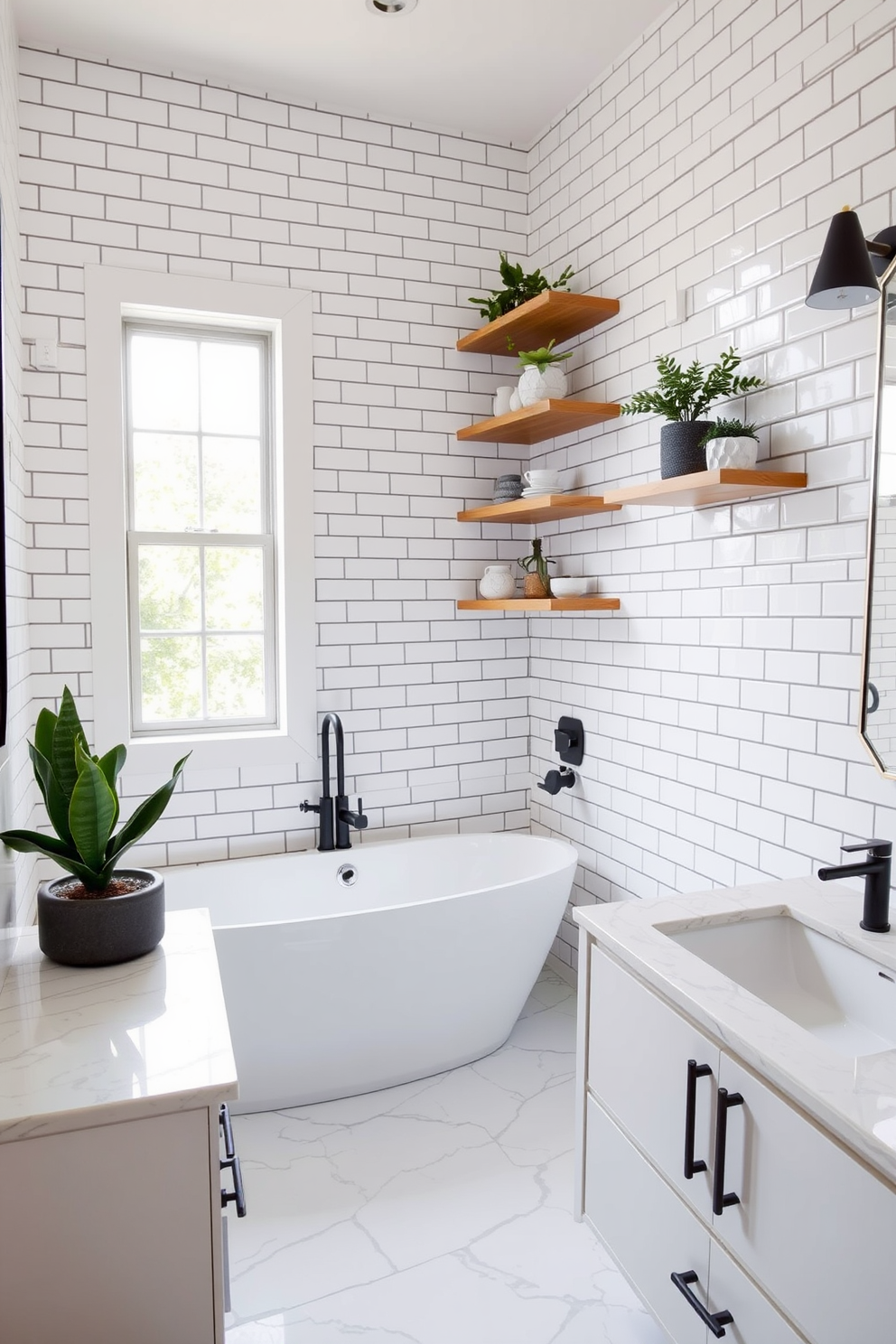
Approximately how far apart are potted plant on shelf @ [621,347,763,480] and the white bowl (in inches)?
31.3

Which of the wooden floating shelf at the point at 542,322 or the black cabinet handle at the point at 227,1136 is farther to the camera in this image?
the wooden floating shelf at the point at 542,322

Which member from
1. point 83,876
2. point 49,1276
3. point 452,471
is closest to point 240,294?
point 452,471

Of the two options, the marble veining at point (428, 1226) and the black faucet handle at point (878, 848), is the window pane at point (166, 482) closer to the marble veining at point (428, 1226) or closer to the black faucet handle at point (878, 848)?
the marble veining at point (428, 1226)

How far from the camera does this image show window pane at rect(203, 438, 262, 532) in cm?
341

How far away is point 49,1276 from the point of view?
121cm

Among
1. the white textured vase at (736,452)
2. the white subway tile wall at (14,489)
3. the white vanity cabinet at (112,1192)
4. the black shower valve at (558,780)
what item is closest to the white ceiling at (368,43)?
the white subway tile wall at (14,489)

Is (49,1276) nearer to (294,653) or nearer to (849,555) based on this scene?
(849,555)

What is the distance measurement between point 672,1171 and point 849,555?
138 centimetres

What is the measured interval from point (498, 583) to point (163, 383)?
4.81 feet

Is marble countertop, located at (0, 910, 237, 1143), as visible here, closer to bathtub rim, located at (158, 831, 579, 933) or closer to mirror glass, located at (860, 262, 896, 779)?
bathtub rim, located at (158, 831, 579, 933)

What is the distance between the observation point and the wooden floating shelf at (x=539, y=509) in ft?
9.96

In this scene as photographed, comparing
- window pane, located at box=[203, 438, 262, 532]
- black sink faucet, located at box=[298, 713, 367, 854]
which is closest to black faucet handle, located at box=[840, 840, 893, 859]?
black sink faucet, located at box=[298, 713, 367, 854]

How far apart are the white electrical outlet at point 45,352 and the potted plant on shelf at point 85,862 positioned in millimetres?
1629

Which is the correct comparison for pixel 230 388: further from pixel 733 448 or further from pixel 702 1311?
pixel 702 1311
